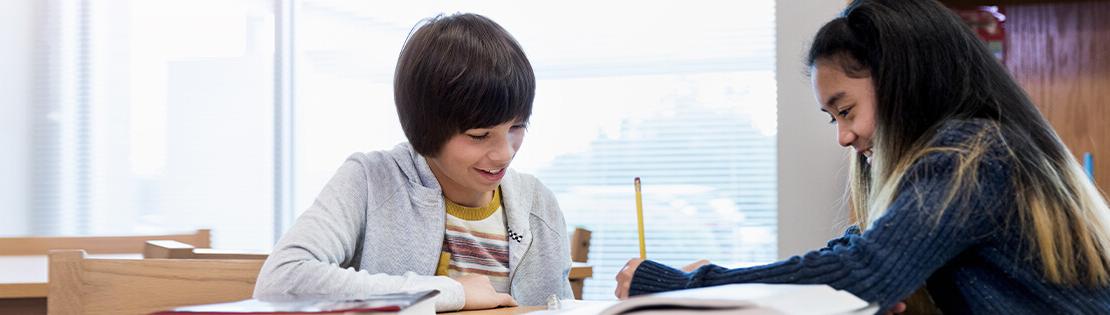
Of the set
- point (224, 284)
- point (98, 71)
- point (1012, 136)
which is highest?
point (98, 71)

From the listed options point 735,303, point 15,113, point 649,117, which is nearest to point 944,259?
point 735,303

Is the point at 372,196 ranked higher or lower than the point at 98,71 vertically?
lower

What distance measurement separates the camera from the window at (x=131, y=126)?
11.7 feet

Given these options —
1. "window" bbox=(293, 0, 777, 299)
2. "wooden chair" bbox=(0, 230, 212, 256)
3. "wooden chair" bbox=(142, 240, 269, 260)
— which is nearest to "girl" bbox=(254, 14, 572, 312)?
"wooden chair" bbox=(142, 240, 269, 260)

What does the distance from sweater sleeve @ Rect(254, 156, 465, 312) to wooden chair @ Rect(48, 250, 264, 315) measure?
45mm

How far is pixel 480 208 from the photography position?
1354 millimetres

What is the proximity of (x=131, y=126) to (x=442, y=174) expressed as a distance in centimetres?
260

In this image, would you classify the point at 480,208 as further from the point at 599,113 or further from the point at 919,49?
the point at 599,113

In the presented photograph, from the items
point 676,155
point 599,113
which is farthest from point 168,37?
point 676,155

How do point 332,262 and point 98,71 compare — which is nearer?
point 332,262

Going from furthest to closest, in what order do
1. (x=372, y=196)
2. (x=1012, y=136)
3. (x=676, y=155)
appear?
(x=676, y=155)
(x=372, y=196)
(x=1012, y=136)

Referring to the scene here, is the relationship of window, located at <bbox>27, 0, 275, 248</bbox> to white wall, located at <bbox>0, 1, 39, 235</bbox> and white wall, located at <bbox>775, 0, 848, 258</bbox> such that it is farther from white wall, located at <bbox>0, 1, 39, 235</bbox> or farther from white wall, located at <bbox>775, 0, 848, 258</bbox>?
white wall, located at <bbox>775, 0, 848, 258</bbox>

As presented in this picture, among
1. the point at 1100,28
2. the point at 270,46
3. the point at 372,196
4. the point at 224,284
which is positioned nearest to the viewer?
the point at 224,284

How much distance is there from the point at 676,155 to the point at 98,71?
6.54 feet
